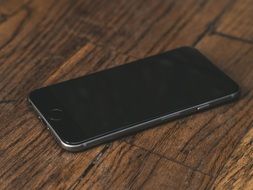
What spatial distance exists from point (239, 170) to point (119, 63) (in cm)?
24

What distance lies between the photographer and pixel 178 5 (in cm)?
89

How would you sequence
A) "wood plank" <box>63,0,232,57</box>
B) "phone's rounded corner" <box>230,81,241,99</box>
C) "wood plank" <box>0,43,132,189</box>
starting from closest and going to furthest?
"wood plank" <box>0,43,132,189</box>
"phone's rounded corner" <box>230,81,241,99</box>
"wood plank" <box>63,0,232,57</box>

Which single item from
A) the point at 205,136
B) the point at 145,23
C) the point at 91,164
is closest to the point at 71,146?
the point at 91,164

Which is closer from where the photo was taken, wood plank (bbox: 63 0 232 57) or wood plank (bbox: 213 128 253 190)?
wood plank (bbox: 213 128 253 190)

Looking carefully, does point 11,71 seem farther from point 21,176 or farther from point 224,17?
point 224,17

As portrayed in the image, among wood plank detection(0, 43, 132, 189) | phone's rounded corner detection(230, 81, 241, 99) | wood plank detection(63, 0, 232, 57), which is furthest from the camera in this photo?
wood plank detection(63, 0, 232, 57)

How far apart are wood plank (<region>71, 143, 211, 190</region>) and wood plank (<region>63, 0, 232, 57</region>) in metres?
0.21

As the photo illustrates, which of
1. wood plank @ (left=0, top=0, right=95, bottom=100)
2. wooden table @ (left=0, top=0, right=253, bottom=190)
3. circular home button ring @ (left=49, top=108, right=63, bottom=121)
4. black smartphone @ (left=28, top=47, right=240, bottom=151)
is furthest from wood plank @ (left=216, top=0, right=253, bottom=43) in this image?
circular home button ring @ (left=49, top=108, right=63, bottom=121)

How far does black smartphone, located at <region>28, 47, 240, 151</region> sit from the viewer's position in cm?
60

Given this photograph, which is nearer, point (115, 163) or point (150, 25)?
point (115, 163)

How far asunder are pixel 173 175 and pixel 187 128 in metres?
0.08

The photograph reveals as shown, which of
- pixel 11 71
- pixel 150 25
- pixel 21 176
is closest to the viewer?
pixel 21 176

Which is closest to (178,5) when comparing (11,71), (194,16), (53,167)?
(194,16)

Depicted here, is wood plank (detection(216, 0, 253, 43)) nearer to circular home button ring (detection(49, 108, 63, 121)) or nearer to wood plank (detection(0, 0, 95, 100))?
wood plank (detection(0, 0, 95, 100))
